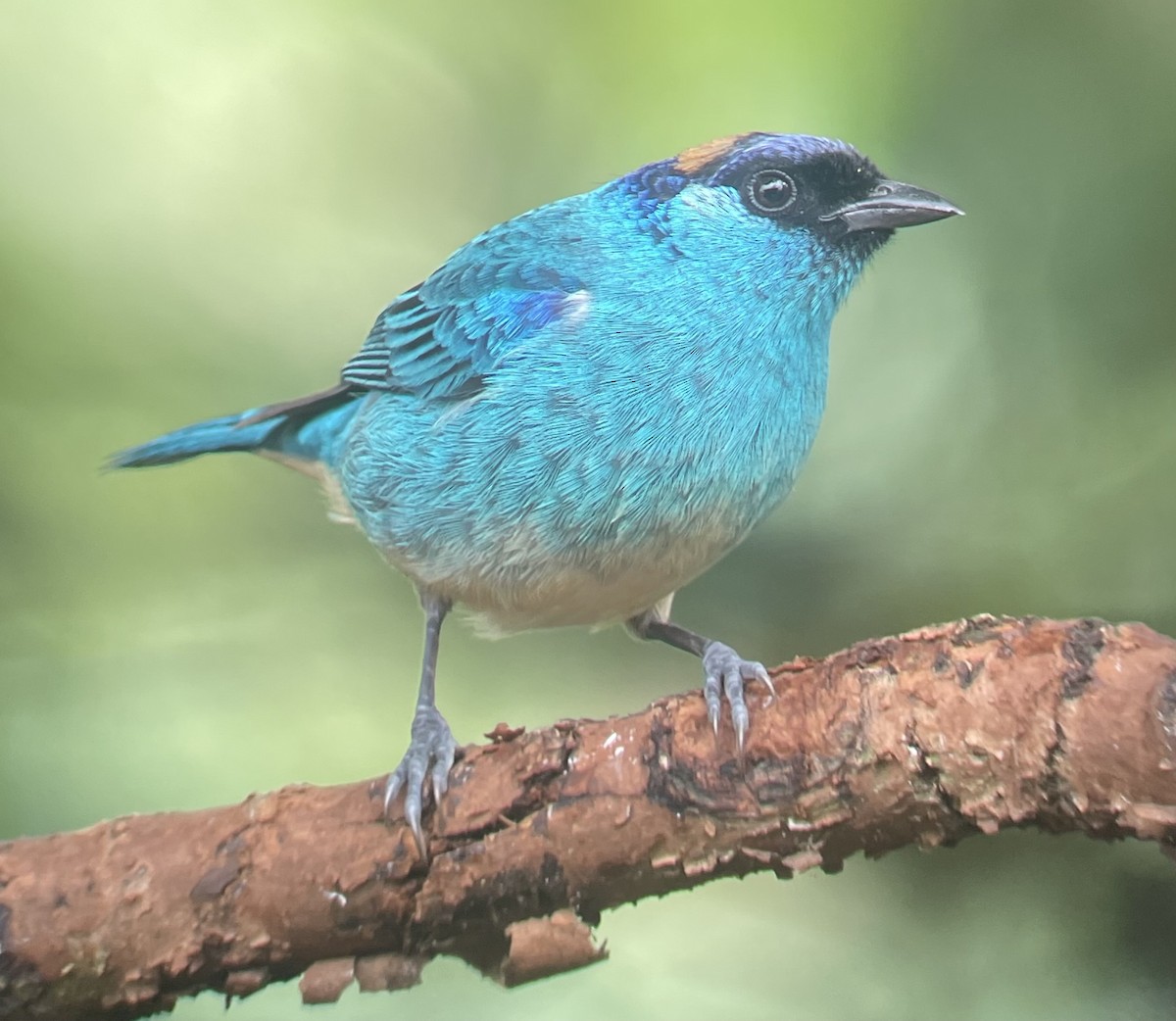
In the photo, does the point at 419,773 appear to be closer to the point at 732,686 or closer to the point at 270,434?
the point at 732,686

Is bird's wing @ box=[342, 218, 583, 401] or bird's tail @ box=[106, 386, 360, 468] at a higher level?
bird's wing @ box=[342, 218, 583, 401]

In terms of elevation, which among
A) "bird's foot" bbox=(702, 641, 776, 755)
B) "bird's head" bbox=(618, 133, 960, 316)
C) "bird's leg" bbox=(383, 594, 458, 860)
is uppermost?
"bird's head" bbox=(618, 133, 960, 316)

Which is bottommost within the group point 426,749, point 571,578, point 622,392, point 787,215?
point 426,749

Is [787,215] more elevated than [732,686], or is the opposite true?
[787,215]

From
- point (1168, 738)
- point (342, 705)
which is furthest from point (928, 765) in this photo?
point (342, 705)

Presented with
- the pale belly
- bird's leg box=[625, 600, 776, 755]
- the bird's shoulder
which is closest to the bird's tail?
the bird's shoulder

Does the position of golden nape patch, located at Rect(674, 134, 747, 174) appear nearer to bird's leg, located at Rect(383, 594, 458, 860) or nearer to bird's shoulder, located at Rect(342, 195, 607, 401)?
bird's shoulder, located at Rect(342, 195, 607, 401)

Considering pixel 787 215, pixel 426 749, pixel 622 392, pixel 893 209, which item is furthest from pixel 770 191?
pixel 426 749
